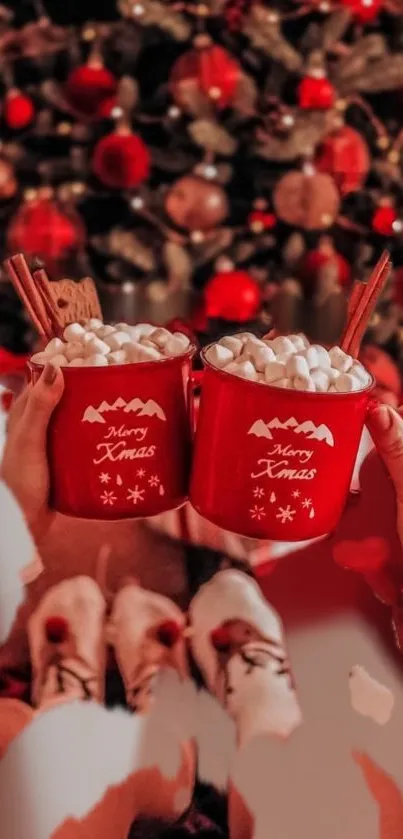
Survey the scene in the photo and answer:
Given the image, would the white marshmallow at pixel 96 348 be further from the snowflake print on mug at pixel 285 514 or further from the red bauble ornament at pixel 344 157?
the red bauble ornament at pixel 344 157

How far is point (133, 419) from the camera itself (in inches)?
26.0

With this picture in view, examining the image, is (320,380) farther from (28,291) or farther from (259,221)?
(259,221)

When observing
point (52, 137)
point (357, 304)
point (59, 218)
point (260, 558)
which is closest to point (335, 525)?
point (260, 558)

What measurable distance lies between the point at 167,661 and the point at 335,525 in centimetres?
22

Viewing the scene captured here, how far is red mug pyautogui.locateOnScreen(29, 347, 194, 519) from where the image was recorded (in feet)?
2.15

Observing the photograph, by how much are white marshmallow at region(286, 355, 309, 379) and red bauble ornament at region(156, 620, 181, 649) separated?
0.94 ft

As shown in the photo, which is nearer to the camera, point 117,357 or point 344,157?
point 117,357

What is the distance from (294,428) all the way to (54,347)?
22 cm

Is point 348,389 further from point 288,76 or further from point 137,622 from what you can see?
point 288,76

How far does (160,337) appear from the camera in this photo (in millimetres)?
711

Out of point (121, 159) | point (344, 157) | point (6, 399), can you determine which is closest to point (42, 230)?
point (121, 159)

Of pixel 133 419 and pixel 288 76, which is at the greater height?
pixel 133 419

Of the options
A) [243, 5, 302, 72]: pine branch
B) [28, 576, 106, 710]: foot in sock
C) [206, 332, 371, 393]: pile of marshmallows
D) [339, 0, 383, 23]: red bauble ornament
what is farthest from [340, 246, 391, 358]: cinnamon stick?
[339, 0, 383, 23]: red bauble ornament

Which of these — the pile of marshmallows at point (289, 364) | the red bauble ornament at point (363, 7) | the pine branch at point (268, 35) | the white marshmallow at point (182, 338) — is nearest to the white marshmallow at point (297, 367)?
the pile of marshmallows at point (289, 364)
